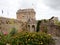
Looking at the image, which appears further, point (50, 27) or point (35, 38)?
point (50, 27)

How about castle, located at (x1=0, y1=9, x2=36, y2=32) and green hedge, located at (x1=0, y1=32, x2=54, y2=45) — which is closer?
green hedge, located at (x1=0, y1=32, x2=54, y2=45)

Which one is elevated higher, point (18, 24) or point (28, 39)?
point (18, 24)

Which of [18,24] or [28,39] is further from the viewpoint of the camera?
[18,24]

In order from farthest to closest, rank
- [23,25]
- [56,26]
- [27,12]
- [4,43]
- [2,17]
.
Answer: [27,12] < [23,25] < [2,17] < [56,26] < [4,43]

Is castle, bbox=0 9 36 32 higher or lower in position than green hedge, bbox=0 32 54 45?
higher

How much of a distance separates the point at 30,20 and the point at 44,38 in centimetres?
1144

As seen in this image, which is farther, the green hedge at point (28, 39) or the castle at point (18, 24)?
the castle at point (18, 24)

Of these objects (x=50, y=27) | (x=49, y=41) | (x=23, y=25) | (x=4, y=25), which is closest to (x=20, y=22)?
(x=23, y=25)

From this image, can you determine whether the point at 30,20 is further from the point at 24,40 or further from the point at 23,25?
the point at 24,40

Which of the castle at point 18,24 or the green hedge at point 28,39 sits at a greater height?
the castle at point 18,24

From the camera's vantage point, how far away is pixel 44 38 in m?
10.8

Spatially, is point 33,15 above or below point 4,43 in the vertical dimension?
above

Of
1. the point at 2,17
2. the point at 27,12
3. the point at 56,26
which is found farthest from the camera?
the point at 27,12

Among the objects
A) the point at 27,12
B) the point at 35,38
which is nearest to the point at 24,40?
the point at 35,38
